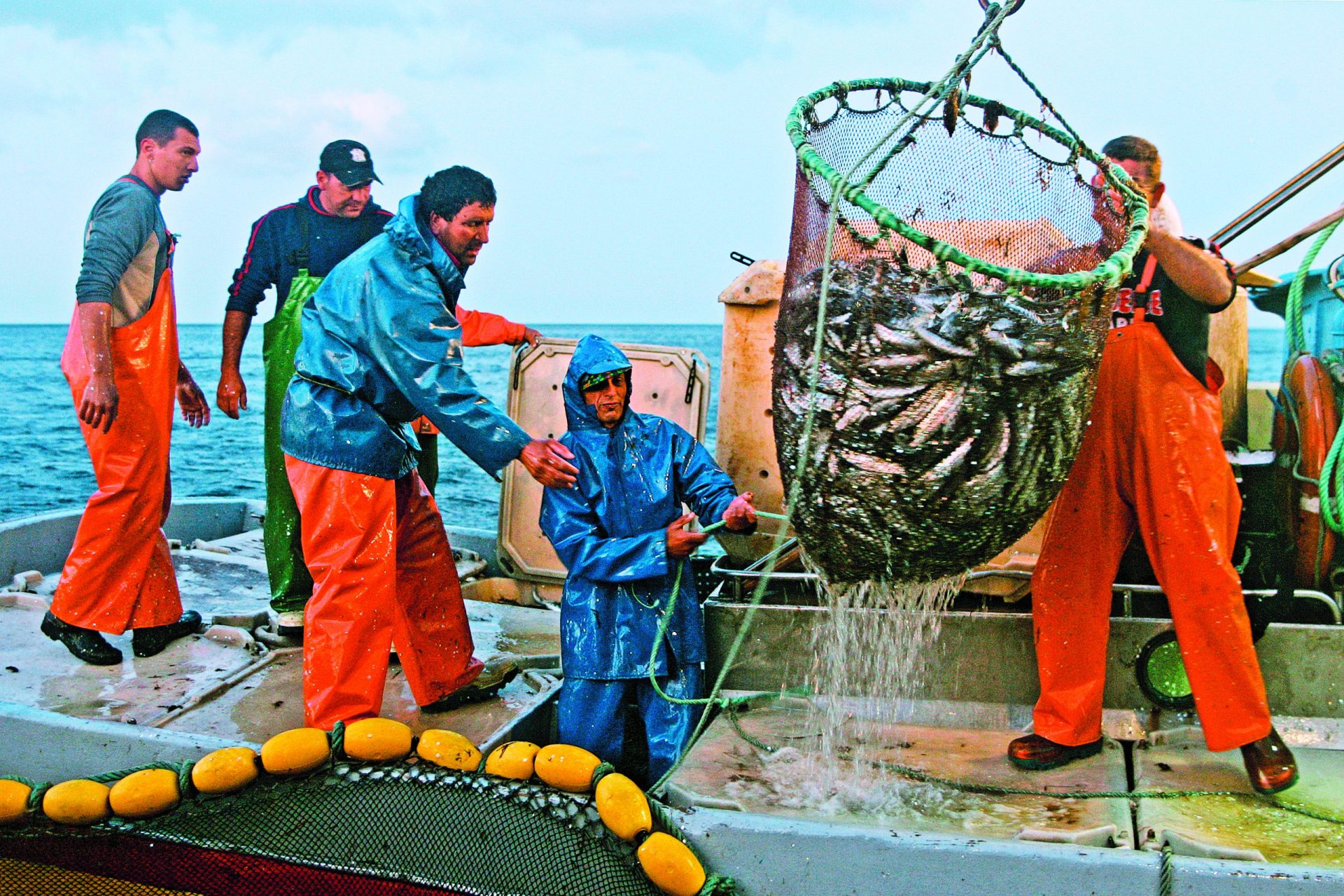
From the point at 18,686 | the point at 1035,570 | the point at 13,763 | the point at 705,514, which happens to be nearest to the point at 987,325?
the point at 1035,570

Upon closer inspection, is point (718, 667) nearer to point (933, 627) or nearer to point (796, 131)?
point (933, 627)

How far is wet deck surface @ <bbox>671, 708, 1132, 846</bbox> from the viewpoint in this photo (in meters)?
3.35

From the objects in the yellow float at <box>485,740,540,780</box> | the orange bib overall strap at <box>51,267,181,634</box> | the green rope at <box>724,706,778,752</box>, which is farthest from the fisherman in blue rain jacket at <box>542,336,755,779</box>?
the orange bib overall strap at <box>51,267,181,634</box>

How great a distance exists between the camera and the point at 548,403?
19.3 ft

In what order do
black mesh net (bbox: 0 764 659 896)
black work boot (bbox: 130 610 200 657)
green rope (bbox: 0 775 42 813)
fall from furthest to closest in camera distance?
black work boot (bbox: 130 610 200 657) → green rope (bbox: 0 775 42 813) → black mesh net (bbox: 0 764 659 896)

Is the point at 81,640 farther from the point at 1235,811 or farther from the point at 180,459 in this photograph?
the point at 180,459

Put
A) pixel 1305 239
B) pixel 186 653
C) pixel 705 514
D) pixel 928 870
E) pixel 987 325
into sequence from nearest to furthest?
pixel 987 325 < pixel 928 870 < pixel 1305 239 < pixel 705 514 < pixel 186 653

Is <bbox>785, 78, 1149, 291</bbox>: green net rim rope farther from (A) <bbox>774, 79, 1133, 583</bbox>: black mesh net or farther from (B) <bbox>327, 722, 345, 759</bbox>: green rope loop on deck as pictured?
(B) <bbox>327, 722, 345, 759</bbox>: green rope loop on deck

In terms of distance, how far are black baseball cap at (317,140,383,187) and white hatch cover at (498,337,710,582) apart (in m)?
1.17

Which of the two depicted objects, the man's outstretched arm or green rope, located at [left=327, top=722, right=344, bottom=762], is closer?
the man's outstretched arm

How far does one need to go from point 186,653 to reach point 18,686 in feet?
2.10

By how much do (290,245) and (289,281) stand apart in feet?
0.54

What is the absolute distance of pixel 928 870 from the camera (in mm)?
3051

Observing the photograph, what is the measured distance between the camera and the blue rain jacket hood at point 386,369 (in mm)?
3732
